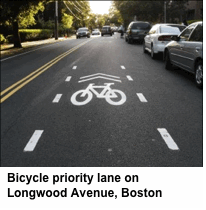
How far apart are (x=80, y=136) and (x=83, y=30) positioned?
166 feet

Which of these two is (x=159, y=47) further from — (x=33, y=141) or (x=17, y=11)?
(x=17, y=11)

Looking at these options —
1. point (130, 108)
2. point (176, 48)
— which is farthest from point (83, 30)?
point (130, 108)

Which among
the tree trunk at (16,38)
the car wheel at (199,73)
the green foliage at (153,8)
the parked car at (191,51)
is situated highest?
the green foliage at (153,8)

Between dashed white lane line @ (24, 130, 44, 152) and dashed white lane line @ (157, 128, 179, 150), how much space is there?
218 centimetres

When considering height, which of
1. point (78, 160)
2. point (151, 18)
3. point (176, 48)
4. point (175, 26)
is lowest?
point (78, 160)

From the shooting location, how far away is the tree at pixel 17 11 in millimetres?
24820

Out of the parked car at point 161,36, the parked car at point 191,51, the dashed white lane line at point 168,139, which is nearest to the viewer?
the dashed white lane line at point 168,139

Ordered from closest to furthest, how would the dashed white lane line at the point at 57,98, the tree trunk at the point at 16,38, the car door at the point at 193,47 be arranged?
the dashed white lane line at the point at 57,98 → the car door at the point at 193,47 → the tree trunk at the point at 16,38

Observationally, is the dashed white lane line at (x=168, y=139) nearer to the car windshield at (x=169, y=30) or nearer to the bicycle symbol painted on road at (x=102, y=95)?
the bicycle symbol painted on road at (x=102, y=95)

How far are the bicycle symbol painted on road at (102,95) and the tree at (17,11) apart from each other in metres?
17.6

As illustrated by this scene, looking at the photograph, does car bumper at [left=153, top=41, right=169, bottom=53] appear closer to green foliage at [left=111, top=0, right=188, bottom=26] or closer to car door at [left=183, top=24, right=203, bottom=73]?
car door at [left=183, top=24, right=203, bottom=73]

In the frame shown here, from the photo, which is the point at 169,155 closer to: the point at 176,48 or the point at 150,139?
the point at 150,139

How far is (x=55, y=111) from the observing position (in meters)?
7.45

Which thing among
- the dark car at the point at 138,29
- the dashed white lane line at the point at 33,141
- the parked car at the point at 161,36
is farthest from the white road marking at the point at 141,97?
the dark car at the point at 138,29
